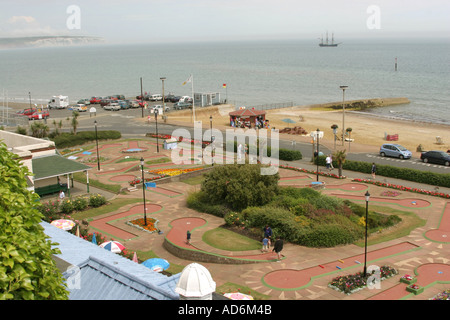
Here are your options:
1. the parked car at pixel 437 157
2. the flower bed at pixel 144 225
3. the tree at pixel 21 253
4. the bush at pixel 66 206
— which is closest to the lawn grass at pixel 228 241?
the flower bed at pixel 144 225

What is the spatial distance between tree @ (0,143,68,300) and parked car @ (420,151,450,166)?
1640 inches

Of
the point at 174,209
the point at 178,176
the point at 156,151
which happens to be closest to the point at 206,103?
the point at 156,151

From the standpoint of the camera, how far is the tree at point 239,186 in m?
30.7

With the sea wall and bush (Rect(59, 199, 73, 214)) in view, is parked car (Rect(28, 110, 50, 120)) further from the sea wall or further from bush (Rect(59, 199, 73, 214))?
the sea wall

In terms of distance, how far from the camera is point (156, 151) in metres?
49.9

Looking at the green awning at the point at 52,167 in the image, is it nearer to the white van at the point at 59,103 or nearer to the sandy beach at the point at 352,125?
the sandy beach at the point at 352,125

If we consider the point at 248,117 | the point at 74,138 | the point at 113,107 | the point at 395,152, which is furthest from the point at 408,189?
the point at 113,107

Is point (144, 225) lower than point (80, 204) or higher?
lower

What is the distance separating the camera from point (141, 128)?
64.3 m

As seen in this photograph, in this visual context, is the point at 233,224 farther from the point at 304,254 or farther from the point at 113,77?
the point at 113,77

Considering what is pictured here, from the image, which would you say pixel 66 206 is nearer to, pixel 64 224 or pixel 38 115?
pixel 64 224

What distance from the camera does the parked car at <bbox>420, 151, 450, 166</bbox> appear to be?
145 feet

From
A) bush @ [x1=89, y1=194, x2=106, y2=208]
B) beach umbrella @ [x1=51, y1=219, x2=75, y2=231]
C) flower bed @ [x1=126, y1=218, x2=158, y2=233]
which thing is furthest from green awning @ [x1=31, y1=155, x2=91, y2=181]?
beach umbrella @ [x1=51, y1=219, x2=75, y2=231]

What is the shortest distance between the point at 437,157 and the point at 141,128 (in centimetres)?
3704
